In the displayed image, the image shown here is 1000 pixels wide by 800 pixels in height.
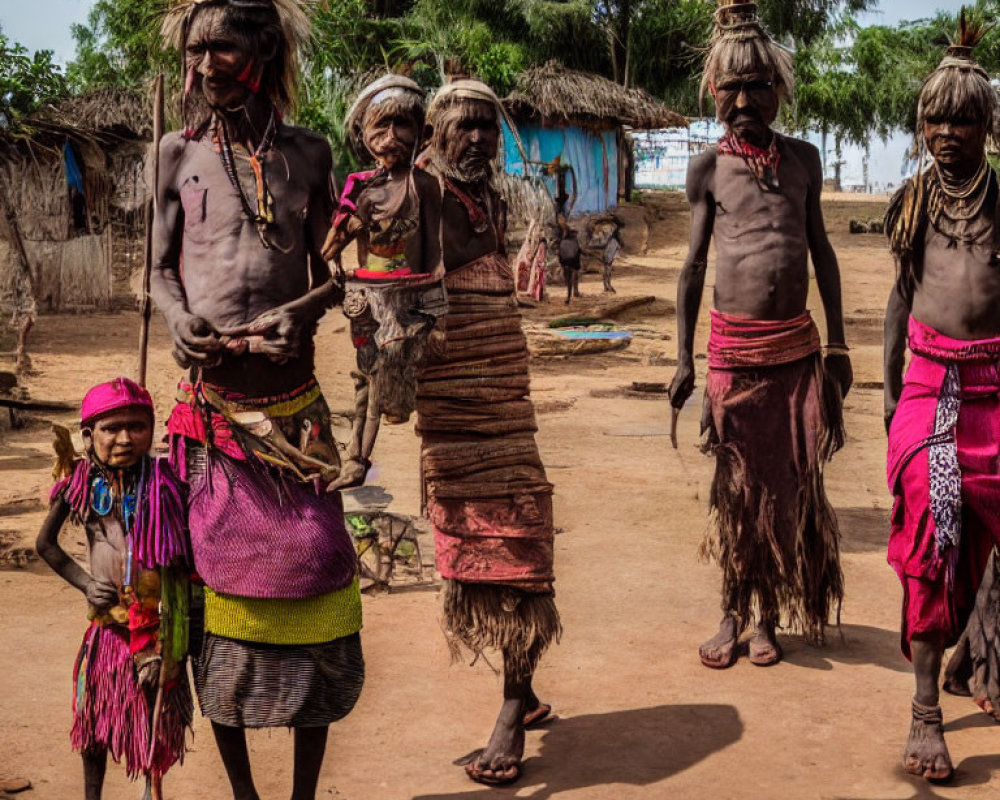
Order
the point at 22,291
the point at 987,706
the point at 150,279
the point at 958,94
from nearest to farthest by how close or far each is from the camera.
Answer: the point at 150,279, the point at 958,94, the point at 987,706, the point at 22,291

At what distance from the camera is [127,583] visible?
328cm

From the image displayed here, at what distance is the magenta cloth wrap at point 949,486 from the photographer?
3814 mm

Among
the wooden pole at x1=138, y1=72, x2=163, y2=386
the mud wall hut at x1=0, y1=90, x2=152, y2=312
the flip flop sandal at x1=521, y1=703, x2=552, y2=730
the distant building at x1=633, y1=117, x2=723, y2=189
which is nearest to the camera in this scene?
the wooden pole at x1=138, y1=72, x2=163, y2=386

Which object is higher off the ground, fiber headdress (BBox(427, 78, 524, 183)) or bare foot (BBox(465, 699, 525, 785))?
fiber headdress (BBox(427, 78, 524, 183))

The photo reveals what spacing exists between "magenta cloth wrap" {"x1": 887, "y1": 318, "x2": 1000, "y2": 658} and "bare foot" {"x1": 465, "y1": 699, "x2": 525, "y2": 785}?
4.05 ft

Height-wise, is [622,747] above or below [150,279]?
below

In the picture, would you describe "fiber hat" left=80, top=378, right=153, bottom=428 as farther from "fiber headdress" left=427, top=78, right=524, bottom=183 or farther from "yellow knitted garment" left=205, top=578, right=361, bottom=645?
"fiber headdress" left=427, top=78, right=524, bottom=183

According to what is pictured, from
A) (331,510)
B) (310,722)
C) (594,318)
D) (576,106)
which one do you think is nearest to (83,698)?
(310,722)

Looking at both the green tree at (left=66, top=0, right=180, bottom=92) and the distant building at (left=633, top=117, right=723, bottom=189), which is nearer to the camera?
the green tree at (left=66, top=0, right=180, bottom=92)

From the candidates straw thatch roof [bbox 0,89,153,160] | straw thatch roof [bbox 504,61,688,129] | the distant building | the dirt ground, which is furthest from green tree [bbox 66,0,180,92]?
the distant building

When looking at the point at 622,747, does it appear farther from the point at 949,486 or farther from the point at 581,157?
the point at 581,157

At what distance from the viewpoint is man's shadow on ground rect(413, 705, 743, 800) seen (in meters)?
3.75

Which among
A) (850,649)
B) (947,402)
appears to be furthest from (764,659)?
(947,402)

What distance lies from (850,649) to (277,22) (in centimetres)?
316
